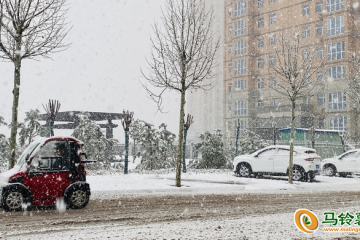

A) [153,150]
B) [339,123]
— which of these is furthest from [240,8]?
[153,150]

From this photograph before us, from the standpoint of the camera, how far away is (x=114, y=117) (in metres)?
30.4

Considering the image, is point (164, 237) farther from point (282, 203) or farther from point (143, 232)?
point (282, 203)

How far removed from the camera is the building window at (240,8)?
58.7 m

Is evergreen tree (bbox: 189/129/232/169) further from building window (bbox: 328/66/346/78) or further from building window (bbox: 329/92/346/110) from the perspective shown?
building window (bbox: 328/66/346/78)

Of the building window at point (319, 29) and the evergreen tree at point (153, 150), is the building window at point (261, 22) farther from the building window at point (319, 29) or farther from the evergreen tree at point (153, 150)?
the evergreen tree at point (153, 150)

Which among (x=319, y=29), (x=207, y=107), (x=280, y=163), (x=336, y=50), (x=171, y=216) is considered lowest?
(x=171, y=216)

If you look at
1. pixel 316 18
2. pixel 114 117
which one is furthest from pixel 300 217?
pixel 316 18

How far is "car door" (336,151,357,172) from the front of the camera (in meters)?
20.0

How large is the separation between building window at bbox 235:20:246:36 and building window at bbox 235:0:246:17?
4.38 ft

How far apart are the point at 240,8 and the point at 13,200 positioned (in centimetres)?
→ 5557

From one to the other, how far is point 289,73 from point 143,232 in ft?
37.5

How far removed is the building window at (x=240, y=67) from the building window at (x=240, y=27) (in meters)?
4.28

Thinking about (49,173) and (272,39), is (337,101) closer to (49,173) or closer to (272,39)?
(272,39)

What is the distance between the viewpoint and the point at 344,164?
20328 mm
